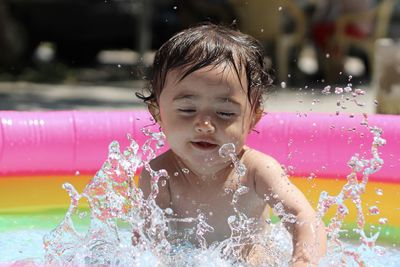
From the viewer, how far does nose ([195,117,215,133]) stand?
8.05 ft

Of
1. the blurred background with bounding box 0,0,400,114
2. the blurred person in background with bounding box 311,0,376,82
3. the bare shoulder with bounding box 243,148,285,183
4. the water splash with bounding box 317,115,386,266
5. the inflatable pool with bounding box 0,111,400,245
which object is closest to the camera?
the water splash with bounding box 317,115,386,266

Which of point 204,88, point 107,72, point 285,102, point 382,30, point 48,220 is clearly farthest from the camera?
point 107,72

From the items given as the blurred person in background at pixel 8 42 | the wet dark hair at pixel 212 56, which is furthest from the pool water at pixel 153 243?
the blurred person in background at pixel 8 42

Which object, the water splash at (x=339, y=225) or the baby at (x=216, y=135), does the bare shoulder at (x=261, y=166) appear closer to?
the baby at (x=216, y=135)

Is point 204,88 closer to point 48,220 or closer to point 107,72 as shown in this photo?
point 48,220

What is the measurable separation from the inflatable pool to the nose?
1412 millimetres

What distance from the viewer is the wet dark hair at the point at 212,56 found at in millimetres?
2527

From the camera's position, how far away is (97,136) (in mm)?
4043

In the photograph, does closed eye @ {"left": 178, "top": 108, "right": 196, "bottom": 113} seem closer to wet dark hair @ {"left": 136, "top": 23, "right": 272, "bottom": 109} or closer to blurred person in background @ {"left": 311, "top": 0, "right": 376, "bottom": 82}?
wet dark hair @ {"left": 136, "top": 23, "right": 272, "bottom": 109}

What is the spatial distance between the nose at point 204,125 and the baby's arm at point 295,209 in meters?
0.29

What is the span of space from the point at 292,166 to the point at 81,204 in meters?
1.02

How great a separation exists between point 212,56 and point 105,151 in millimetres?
1616

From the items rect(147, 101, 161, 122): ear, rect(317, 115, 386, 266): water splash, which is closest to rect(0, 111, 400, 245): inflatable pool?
rect(317, 115, 386, 266): water splash

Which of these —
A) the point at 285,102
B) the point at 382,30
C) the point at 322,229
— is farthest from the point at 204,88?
the point at 382,30
